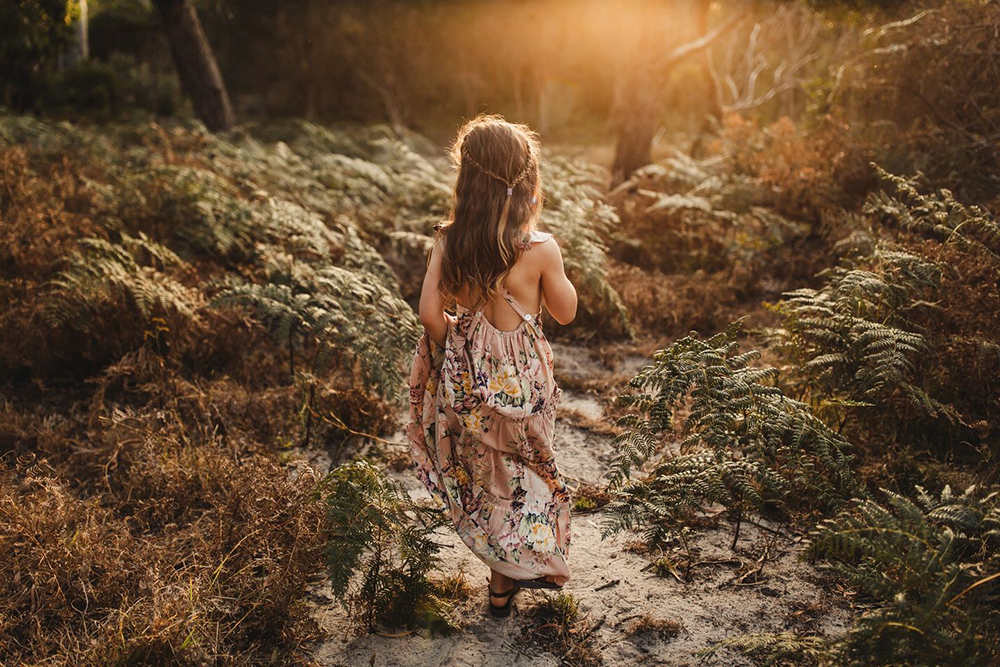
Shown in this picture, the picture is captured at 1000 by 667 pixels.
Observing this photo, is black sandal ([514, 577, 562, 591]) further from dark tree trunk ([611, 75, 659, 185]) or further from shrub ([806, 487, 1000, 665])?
dark tree trunk ([611, 75, 659, 185])

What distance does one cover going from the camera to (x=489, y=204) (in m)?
2.95

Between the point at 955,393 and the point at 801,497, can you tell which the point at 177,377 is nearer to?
the point at 801,497

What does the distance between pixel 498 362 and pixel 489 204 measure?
2.23 ft

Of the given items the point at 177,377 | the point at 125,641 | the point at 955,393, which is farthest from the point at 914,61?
the point at 125,641

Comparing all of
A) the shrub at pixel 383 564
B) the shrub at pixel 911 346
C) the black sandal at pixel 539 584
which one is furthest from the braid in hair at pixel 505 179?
the shrub at pixel 911 346

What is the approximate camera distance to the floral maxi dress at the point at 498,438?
10.1ft

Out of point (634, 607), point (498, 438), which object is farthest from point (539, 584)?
point (498, 438)

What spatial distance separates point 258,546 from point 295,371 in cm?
153

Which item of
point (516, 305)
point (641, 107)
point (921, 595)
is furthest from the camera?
point (641, 107)

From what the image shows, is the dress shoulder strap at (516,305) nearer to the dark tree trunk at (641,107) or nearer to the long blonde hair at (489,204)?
the long blonde hair at (489,204)

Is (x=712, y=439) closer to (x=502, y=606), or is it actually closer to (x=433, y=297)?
(x=502, y=606)

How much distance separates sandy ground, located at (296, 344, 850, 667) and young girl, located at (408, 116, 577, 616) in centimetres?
24

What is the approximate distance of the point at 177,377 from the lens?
15.6 ft

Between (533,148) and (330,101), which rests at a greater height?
(533,148)
